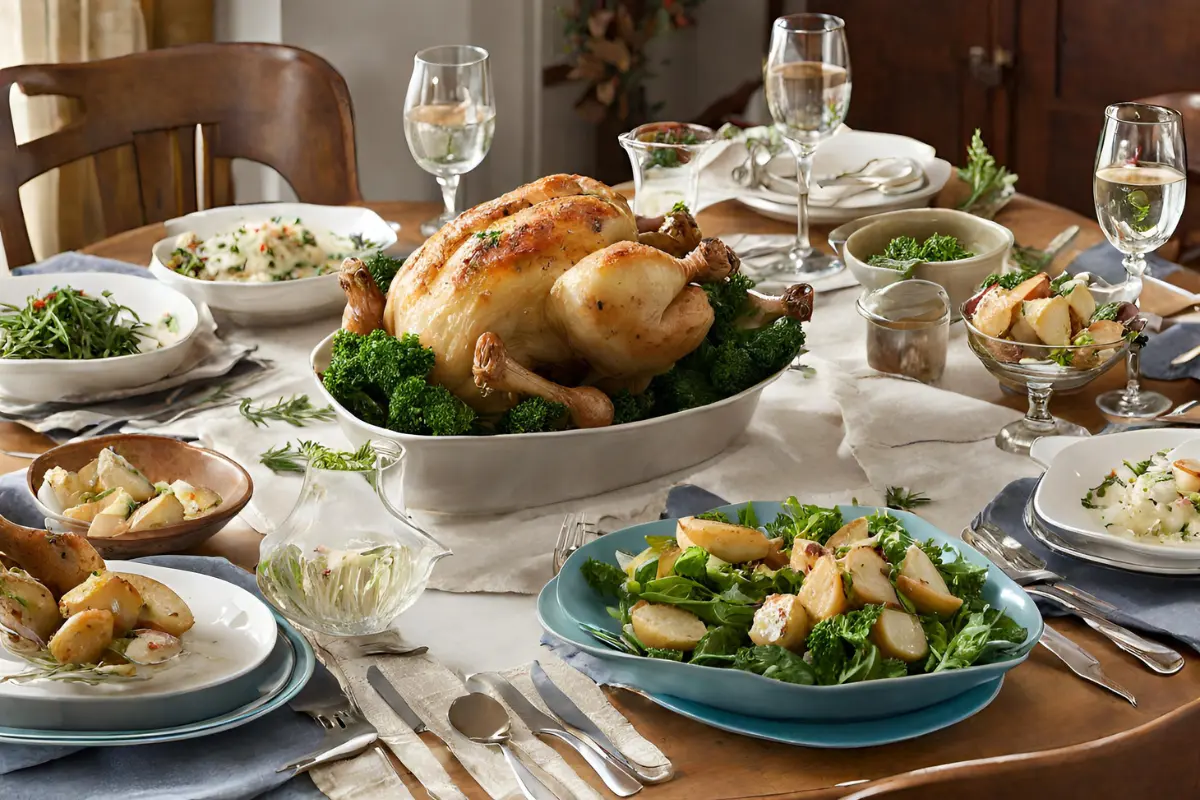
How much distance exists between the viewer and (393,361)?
5.21ft

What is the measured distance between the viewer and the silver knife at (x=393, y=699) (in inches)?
47.9

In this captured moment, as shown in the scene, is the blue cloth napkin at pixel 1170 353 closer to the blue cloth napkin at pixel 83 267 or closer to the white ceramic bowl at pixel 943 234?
the white ceramic bowl at pixel 943 234

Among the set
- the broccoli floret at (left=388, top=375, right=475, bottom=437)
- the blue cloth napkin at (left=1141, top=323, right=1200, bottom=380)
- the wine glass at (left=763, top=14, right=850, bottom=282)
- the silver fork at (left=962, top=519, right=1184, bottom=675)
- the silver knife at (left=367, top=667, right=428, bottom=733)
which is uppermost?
the wine glass at (left=763, top=14, right=850, bottom=282)

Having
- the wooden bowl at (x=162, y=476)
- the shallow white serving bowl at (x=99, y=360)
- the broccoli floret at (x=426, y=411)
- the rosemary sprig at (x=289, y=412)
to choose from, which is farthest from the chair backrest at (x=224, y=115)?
the broccoli floret at (x=426, y=411)

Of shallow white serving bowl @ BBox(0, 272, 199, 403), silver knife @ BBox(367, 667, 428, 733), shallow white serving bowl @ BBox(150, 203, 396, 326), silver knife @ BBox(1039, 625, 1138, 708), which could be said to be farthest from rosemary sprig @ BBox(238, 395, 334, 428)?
silver knife @ BBox(1039, 625, 1138, 708)

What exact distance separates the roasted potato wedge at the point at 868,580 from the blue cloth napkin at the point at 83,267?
1505mm

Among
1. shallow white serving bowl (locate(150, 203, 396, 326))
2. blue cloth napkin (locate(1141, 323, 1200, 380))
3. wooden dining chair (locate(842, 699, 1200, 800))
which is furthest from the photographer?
shallow white serving bowl (locate(150, 203, 396, 326))

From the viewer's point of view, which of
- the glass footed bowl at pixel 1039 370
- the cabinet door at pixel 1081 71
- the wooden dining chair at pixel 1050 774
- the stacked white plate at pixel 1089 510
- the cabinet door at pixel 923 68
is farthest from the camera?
the cabinet door at pixel 923 68

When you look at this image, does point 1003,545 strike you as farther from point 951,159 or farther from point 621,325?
point 951,159

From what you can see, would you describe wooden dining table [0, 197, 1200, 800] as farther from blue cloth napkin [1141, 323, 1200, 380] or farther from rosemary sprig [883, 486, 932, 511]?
blue cloth napkin [1141, 323, 1200, 380]

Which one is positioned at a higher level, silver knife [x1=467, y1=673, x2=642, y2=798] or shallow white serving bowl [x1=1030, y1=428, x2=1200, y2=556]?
shallow white serving bowl [x1=1030, y1=428, x2=1200, y2=556]

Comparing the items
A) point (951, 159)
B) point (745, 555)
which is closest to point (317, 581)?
point (745, 555)

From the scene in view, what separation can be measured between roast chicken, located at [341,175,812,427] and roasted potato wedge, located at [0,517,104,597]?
50 centimetres

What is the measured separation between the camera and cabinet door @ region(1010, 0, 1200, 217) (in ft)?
14.1
